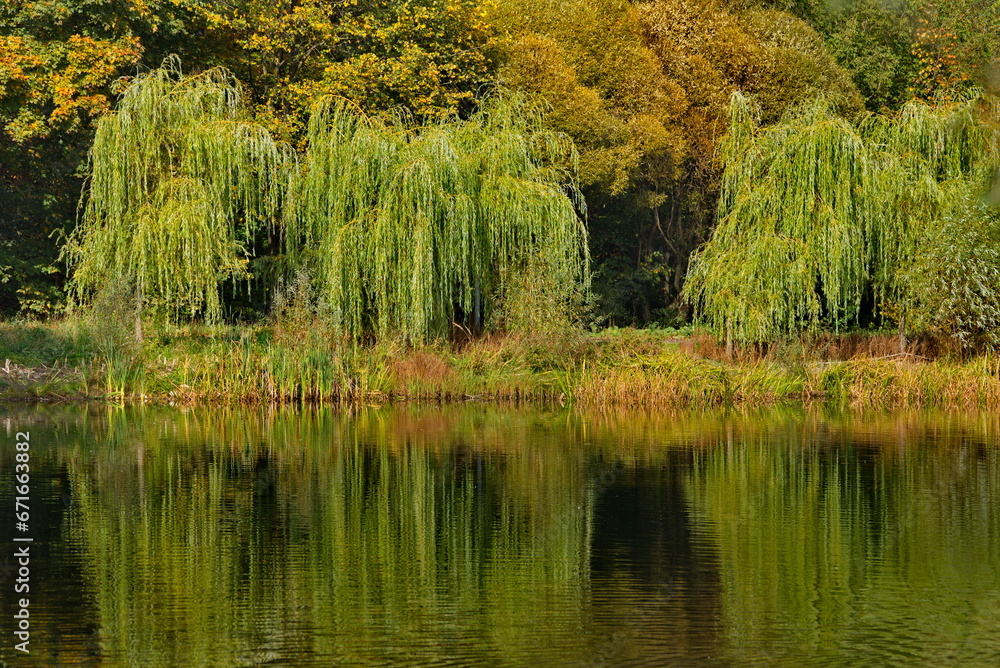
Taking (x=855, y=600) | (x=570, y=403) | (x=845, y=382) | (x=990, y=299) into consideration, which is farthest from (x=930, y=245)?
(x=855, y=600)

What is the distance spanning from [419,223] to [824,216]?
899cm

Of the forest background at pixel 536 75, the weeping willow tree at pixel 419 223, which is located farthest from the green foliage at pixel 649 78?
the weeping willow tree at pixel 419 223

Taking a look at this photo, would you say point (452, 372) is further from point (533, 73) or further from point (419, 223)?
point (533, 73)

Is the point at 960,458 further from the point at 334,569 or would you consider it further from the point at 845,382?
the point at 334,569

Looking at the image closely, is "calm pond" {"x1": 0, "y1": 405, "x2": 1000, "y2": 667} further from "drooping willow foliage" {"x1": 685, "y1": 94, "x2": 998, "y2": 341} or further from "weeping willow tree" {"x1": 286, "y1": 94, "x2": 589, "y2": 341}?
"drooping willow foliage" {"x1": 685, "y1": 94, "x2": 998, "y2": 341}

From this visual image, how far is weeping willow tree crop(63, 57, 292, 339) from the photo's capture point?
2673cm

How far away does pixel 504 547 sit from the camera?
12.5 meters

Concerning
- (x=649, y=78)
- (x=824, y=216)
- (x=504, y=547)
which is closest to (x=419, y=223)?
(x=824, y=216)

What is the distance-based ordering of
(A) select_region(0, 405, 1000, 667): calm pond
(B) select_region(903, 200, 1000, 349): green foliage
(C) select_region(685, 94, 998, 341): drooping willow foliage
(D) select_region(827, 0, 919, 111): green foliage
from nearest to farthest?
1. (A) select_region(0, 405, 1000, 667): calm pond
2. (B) select_region(903, 200, 1000, 349): green foliage
3. (C) select_region(685, 94, 998, 341): drooping willow foliage
4. (D) select_region(827, 0, 919, 111): green foliage

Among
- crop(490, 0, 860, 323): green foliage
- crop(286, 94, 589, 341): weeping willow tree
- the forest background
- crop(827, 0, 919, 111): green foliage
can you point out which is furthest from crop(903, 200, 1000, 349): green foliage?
crop(827, 0, 919, 111): green foliage

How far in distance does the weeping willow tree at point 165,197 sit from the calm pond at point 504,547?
5892 mm

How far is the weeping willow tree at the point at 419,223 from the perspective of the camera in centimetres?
2703

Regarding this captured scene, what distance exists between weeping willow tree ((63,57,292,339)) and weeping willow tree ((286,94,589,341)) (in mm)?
1590

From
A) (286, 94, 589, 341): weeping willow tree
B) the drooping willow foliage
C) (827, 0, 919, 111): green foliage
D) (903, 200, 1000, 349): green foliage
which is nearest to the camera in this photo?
(903, 200, 1000, 349): green foliage
